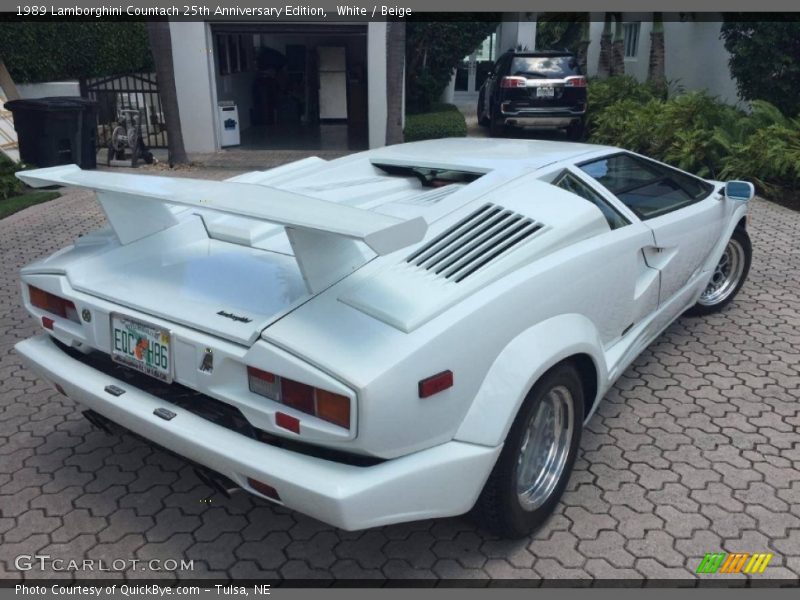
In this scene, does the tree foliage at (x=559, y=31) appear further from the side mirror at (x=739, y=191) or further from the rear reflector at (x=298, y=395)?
the rear reflector at (x=298, y=395)

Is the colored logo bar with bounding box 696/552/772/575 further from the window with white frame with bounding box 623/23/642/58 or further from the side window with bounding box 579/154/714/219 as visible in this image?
the window with white frame with bounding box 623/23/642/58

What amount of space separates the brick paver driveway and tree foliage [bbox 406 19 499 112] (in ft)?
42.9

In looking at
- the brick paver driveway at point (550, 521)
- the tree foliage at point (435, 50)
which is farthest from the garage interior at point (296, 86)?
the brick paver driveway at point (550, 521)

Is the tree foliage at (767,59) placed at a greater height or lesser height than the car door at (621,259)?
greater

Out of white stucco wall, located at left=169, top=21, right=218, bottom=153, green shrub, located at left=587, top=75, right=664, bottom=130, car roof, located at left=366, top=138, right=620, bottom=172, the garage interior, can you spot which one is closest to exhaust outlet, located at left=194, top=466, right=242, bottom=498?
car roof, located at left=366, top=138, right=620, bottom=172

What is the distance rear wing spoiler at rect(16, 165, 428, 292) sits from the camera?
2227 millimetres

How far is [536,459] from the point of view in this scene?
10.00 feet

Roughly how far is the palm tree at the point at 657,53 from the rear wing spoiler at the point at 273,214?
14279mm

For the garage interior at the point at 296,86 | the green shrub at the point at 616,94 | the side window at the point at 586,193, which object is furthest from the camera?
the garage interior at the point at 296,86

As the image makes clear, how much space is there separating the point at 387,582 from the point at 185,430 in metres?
0.97

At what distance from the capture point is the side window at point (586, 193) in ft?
11.6

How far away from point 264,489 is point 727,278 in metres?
4.30

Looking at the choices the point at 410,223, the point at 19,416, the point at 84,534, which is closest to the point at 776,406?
the point at 410,223

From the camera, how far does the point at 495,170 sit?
3.53 m
